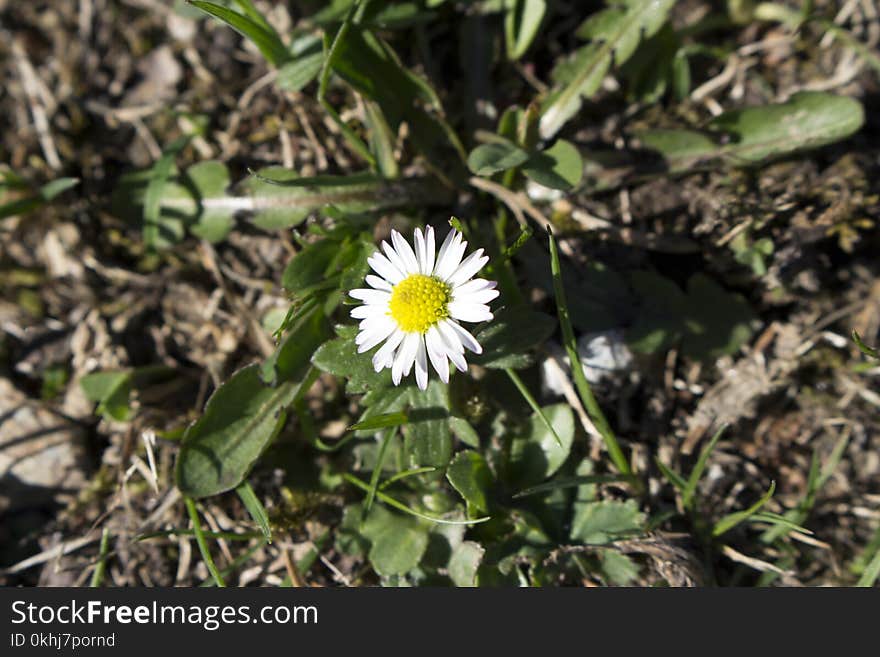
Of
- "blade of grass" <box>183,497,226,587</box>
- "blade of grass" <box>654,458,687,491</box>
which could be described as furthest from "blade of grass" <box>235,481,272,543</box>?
"blade of grass" <box>654,458,687,491</box>

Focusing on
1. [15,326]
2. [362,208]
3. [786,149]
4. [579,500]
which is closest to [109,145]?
[15,326]

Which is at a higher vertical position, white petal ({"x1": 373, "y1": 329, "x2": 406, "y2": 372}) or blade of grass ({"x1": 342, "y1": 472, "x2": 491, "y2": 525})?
white petal ({"x1": 373, "y1": 329, "x2": 406, "y2": 372})

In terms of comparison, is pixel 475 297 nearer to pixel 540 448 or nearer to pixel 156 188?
pixel 540 448

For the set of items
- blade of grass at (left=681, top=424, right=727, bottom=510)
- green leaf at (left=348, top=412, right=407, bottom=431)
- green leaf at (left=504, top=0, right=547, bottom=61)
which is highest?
green leaf at (left=504, top=0, right=547, bottom=61)

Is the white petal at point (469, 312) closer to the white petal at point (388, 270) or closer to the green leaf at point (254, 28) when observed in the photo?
the white petal at point (388, 270)

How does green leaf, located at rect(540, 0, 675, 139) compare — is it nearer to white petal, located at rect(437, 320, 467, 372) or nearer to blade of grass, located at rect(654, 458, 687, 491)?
white petal, located at rect(437, 320, 467, 372)

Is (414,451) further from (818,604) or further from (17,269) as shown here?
(17,269)
